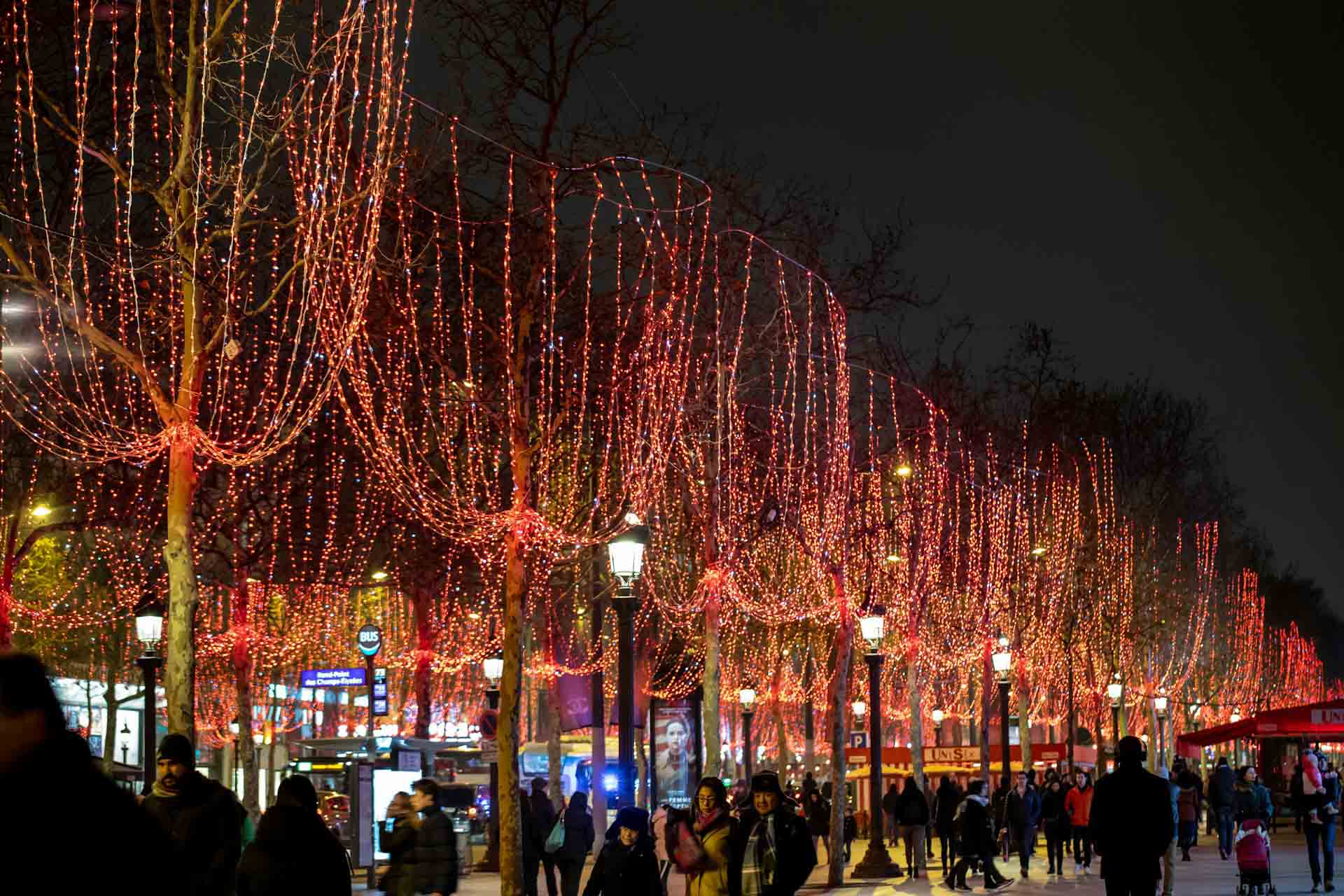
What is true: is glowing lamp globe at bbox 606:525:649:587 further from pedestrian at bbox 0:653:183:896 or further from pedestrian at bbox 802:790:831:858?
pedestrian at bbox 802:790:831:858

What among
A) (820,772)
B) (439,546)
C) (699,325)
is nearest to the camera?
(699,325)

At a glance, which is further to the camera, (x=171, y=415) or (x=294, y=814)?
(x=171, y=415)

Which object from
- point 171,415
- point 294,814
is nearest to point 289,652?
point 171,415

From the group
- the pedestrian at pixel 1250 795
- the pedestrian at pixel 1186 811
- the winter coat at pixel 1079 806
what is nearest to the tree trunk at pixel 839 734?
the winter coat at pixel 1079 806

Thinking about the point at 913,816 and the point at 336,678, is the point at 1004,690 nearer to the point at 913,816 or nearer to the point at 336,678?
the point at 913,816

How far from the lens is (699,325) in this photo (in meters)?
31.4

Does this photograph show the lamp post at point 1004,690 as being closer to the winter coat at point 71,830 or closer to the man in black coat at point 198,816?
the man in black coat at point 198,816

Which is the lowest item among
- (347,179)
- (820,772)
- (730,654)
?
(820,772)

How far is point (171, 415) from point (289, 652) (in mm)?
33431

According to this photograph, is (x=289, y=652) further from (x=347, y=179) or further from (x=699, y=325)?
(x=347, y=179)

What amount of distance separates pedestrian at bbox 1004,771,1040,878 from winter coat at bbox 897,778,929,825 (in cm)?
184

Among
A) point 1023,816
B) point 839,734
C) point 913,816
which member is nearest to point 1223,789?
point 1023,816

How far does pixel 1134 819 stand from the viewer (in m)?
12.7

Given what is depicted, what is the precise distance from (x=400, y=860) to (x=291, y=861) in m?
3.91
